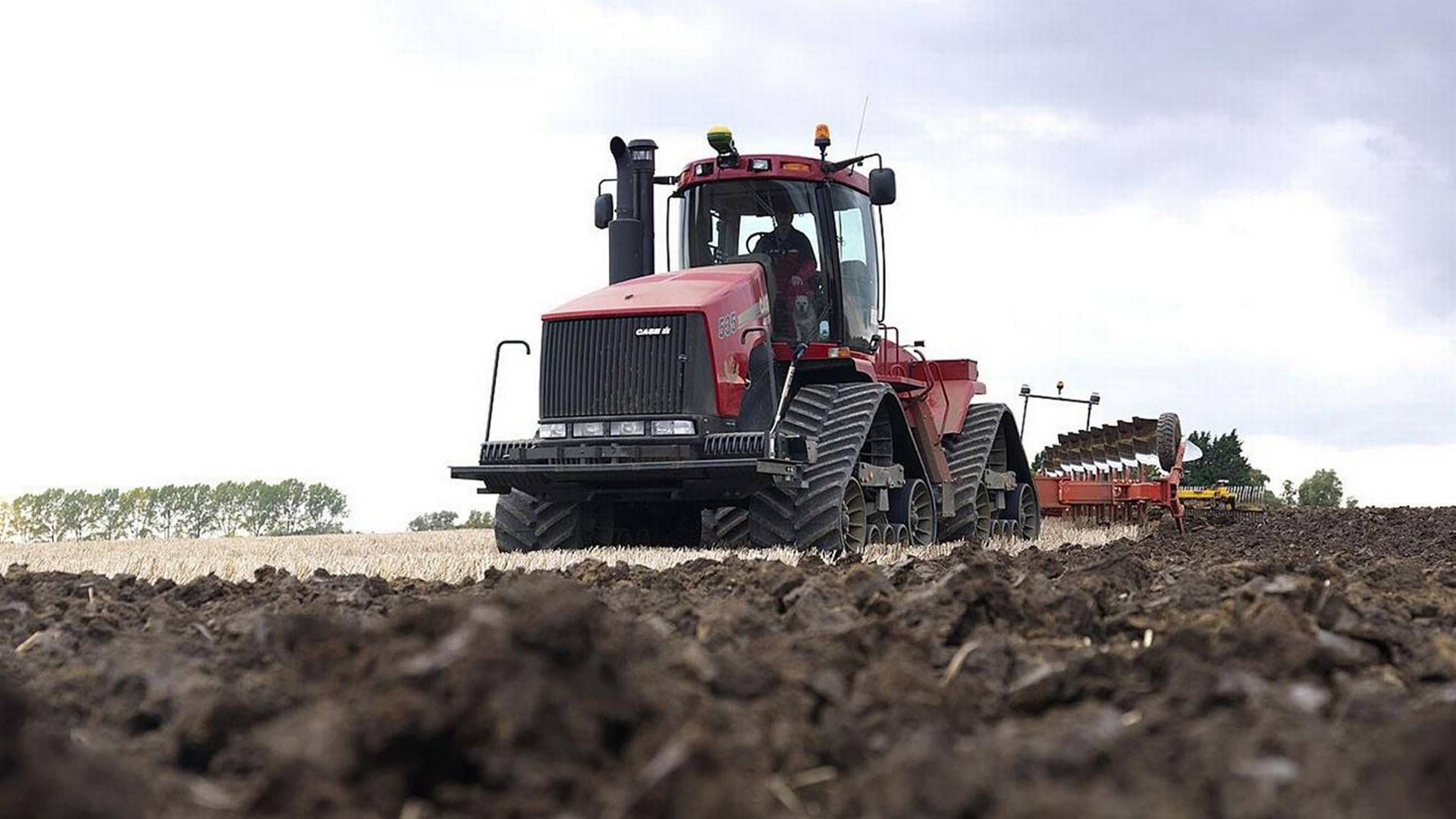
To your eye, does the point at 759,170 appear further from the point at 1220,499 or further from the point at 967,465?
the point at 1220,499

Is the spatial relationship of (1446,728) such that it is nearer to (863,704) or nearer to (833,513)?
(863,704)

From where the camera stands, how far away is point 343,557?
10766mm

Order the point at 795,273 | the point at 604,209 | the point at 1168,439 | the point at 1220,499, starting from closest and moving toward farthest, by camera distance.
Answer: the point at 795,273 < the point at 604,209 < the point at 1168,439 < the point at 1220,499

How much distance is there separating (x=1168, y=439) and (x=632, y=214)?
8.03 meters

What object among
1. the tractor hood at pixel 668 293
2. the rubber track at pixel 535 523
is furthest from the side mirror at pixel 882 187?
the rubber track at pixel 535 523

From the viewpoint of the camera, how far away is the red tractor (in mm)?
11375

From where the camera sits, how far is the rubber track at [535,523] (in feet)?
40.2

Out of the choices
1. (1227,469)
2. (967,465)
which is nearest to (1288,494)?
(1227,469)

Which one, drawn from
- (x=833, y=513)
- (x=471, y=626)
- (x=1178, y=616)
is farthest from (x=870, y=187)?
(x=471, y=626)

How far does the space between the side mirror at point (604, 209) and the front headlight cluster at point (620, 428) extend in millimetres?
2168

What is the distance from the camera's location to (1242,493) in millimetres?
23109

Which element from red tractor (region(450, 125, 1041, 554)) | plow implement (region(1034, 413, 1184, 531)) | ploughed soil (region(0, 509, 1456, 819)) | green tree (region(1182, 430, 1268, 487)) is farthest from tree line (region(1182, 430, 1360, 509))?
ploughed soil (region(0, 509, 1456, 819))

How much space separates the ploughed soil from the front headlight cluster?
20.8 feet

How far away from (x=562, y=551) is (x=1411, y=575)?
20.1ft
